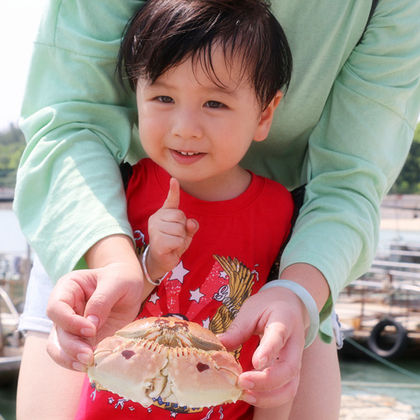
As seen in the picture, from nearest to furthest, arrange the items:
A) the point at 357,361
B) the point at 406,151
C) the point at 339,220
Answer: the point at 339,220 < the point at 406,151 < the point at 357,361

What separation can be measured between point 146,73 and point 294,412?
20.1 inches

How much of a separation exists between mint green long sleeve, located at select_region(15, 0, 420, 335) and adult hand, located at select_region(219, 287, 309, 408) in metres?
0.14

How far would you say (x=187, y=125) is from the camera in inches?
30.0

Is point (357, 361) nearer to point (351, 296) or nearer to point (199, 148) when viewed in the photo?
point (351, 296)

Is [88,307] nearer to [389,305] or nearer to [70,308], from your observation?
[70,308]

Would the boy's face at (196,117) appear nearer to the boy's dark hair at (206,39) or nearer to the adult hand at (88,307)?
the boy's dark hair at (206,39)

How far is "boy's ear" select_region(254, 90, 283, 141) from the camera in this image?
90 centimetres

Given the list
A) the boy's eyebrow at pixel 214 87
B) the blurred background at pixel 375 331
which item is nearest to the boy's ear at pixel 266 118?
the boy's eyebrow at pixel 214 87

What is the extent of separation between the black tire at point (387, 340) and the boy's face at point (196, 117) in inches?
239

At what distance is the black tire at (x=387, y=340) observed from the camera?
6.47 meters

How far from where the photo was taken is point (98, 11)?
91 cm

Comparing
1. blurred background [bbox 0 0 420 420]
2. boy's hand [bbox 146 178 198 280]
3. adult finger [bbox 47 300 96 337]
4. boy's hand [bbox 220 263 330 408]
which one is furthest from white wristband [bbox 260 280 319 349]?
blurred background [bbox 0 0 420 420]

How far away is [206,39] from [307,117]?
25cm

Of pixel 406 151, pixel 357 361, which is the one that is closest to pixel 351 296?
pixel 357 361
